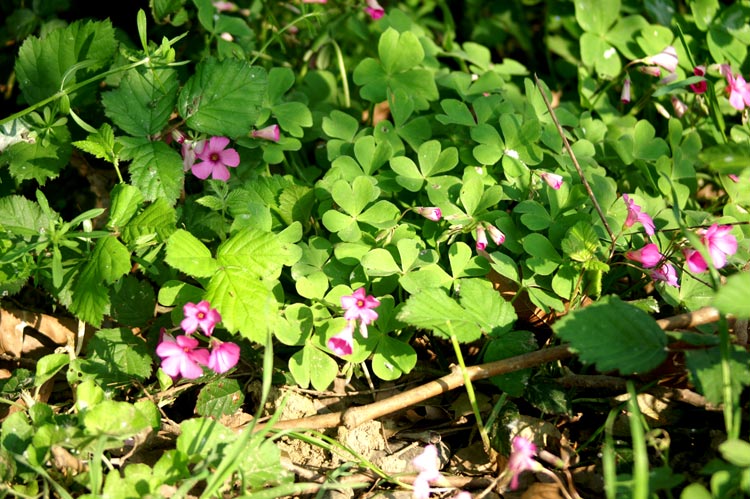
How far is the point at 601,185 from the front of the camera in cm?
255

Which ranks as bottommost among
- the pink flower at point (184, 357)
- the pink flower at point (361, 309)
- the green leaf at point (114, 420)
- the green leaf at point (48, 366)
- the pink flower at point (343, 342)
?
the green leaf at point (48, 366)

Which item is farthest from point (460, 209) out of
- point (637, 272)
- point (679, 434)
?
point (679, 434)

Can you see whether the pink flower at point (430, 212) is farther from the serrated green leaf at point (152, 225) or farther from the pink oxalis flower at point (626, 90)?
the pink oxalis flower at point (626, 90)

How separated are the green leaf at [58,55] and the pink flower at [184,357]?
1.17 metres

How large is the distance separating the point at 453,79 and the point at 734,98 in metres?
1.15

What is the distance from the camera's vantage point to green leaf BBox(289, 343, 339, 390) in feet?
7.21

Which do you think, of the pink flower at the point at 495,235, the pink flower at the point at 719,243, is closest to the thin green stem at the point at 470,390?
the pink flower at the point at 495,235

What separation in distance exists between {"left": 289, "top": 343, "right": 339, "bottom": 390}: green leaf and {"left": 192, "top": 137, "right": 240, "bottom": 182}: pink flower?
718mm

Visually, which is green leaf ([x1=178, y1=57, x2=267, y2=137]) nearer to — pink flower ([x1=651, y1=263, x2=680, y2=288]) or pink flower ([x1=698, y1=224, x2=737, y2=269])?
pink flower ([x1=651, y1=263, x2=680, y2=288])

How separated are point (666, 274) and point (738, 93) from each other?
1.11 metres

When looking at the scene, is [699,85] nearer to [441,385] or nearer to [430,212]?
[430,212]

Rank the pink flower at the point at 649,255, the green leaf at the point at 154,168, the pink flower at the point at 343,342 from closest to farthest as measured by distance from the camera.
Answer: the pink flower at the point at 343,342, the pink flower at the point at 649,255, the green leaf at the point at 154,168

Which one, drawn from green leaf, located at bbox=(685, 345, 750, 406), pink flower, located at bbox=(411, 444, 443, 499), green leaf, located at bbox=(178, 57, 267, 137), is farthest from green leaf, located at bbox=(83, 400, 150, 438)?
green leaf, located at bbox=(685, 345, 750, 406)

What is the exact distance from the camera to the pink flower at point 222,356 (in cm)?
207
